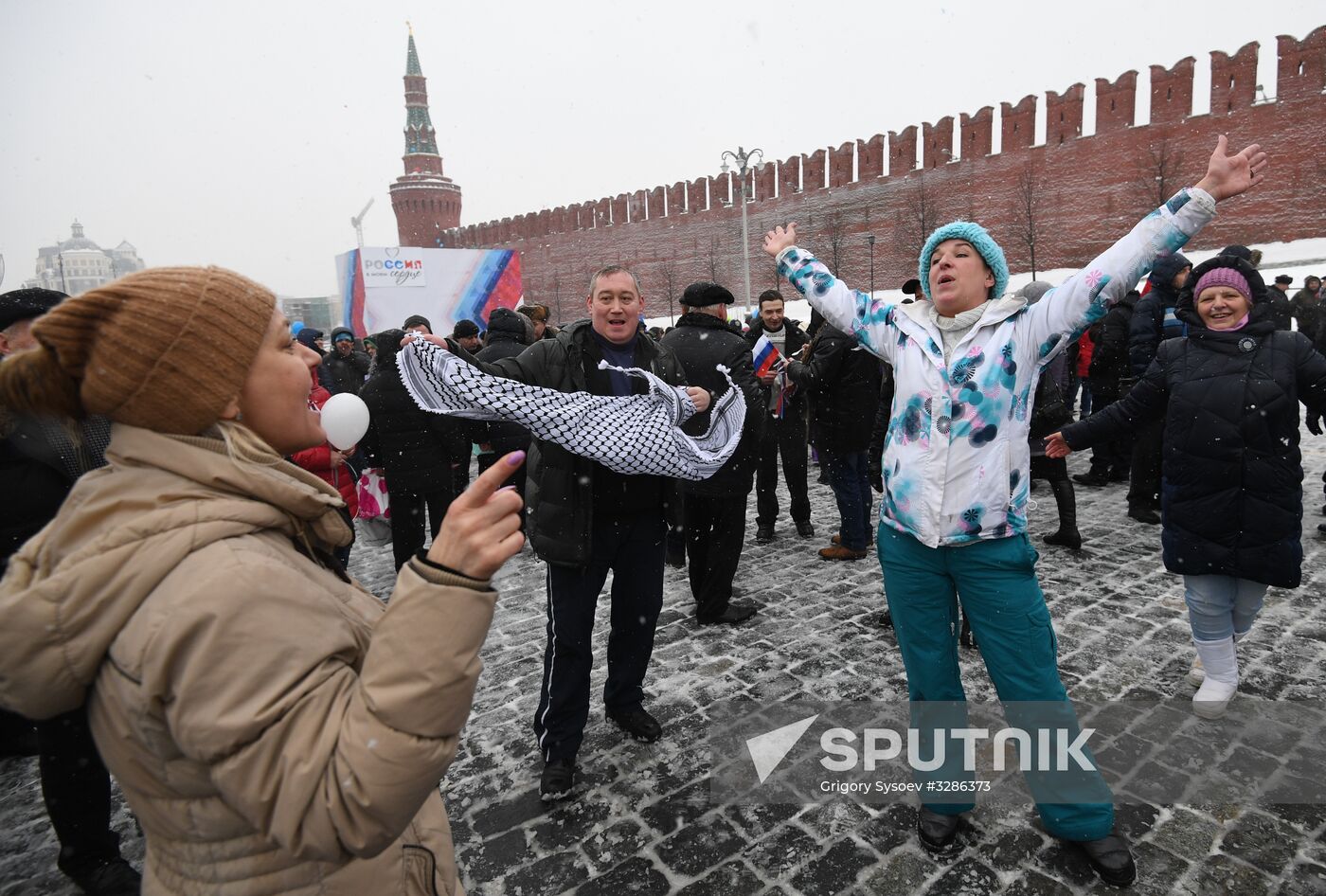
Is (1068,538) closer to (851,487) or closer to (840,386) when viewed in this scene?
(851,487)

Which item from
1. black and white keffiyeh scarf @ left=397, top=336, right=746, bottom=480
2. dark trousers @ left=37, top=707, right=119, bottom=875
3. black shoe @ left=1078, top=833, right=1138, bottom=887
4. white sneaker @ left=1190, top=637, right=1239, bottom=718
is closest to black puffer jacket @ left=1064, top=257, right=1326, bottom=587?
white sneaker @ left=1190, top=637, right=1239, bottom=718

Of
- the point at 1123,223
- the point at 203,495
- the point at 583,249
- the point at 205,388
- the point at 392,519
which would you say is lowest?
the point at 392,519

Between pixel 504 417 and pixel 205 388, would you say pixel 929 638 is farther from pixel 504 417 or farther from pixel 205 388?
pixel 205 388

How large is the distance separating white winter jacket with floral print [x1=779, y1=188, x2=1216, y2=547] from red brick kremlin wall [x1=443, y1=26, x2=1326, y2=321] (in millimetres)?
29659

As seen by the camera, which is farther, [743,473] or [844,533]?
[844,533]

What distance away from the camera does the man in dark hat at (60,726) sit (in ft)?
8.11

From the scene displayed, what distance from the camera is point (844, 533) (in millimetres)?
5852

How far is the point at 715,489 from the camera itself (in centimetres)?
468

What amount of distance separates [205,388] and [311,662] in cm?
48

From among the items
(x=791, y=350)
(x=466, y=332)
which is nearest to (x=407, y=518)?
(x=466, y=332)

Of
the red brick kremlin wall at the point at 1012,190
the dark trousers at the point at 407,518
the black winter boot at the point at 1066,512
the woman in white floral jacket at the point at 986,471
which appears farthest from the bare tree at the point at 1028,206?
the woman in white floral jacket at the point at 986,471

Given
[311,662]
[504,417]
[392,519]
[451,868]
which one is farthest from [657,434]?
[392,519]

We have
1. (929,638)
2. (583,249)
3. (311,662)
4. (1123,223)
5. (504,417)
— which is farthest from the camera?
(583,249)

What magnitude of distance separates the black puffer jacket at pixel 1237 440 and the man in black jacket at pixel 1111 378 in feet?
14.1
